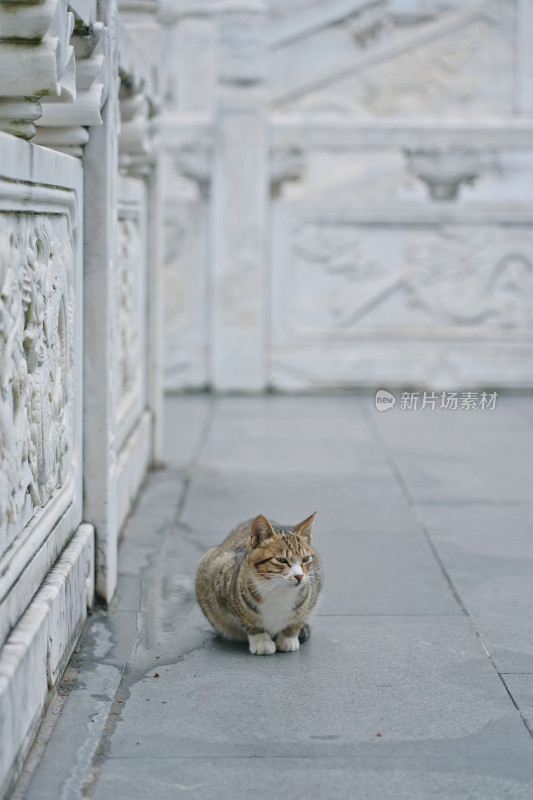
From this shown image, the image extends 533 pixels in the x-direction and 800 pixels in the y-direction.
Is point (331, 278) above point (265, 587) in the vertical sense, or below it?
above

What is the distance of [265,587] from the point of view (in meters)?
4.42

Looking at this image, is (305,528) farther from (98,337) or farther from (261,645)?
(98,337)

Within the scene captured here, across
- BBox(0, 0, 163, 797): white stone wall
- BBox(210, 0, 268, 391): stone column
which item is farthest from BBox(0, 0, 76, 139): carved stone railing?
BBox(210, 0, 268, 391): stone column

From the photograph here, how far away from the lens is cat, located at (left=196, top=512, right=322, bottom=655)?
4402mm

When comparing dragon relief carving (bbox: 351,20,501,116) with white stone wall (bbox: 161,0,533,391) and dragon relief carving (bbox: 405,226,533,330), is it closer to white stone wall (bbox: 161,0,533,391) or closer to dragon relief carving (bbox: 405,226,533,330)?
white stone wall (bbox: 161,0,533,391)

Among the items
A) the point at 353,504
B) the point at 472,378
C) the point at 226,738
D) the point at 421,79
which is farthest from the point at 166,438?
the point at 421,79

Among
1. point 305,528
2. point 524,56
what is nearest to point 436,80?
point 524,56

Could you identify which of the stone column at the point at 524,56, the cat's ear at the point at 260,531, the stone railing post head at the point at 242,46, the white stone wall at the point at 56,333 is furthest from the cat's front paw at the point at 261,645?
the stone column at the point at 524,56

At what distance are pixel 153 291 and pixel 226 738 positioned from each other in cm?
488

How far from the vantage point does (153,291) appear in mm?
8273

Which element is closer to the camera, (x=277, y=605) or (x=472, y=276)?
(x=277, y=605)

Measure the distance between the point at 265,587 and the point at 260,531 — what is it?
0.20 meters

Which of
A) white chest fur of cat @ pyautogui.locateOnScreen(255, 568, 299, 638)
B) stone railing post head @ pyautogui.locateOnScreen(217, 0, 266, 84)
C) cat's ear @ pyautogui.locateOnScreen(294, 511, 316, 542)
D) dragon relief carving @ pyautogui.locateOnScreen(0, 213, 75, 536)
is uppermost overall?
stone railing post head @ pyautogui.locateOnScreen(217, 0, 266, 84)

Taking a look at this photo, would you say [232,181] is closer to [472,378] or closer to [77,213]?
[472,378]
